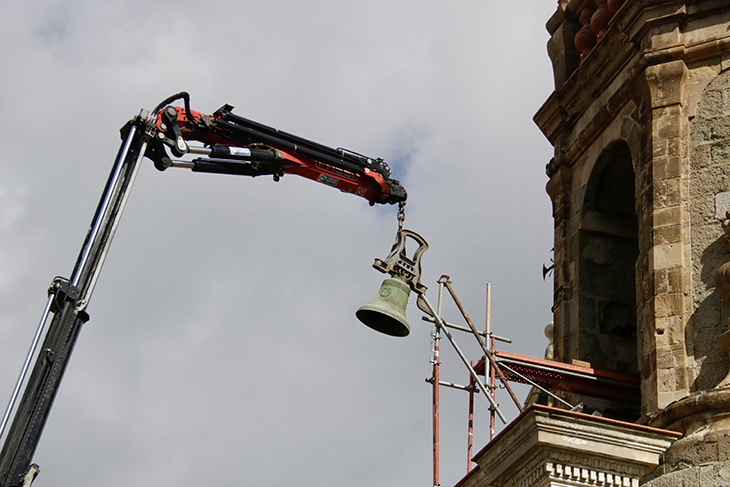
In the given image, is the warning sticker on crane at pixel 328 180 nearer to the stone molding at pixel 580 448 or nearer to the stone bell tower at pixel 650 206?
the stone bell tower at pixel 650 206

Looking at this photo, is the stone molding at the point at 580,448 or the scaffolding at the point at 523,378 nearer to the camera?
the stone molding at the point at 580,448

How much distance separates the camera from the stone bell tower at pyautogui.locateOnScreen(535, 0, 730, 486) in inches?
568

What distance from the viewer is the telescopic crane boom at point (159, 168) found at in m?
14.2

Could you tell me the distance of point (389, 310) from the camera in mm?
15719

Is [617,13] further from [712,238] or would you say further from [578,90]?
[712,238]

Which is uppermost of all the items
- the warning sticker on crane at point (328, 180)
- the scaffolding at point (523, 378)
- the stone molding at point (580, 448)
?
the warning sticker on crane at point (328, 180)

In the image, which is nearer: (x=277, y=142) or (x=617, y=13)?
(x=617, y=13)

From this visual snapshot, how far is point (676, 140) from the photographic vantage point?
52.6 feet

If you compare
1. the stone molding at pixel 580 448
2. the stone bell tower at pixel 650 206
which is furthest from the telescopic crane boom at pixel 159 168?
the stone molding at pixel 580 448

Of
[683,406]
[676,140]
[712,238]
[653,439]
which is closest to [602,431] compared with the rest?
[653,439]

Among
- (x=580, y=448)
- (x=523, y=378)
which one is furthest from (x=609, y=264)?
(x=580, y=448)

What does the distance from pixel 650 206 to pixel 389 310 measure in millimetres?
3155

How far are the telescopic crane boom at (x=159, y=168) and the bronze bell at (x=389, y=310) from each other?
2.99 metres

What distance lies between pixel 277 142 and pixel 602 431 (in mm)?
7299
